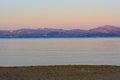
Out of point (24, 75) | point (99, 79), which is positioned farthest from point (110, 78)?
point (24, 75)

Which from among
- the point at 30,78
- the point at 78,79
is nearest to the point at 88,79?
the point at 78,79

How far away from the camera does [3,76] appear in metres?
18.3

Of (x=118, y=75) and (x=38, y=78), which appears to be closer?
(x=38, y=78)

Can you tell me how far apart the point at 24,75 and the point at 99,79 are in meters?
4.23

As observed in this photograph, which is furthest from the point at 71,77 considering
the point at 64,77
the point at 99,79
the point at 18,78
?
the point at 18,78

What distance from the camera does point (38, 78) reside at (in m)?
17.6

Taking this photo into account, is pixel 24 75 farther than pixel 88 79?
Yes

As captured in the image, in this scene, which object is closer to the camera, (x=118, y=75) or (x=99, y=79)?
(x=99, y=79)

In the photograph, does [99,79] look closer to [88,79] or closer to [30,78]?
[88,79]

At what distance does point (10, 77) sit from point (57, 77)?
2414mm

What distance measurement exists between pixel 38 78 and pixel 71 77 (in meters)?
1.77

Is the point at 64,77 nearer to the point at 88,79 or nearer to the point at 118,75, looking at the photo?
the point at 88,79

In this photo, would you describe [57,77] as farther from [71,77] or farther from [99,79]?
[99,79]

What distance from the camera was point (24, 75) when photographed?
1895cm
